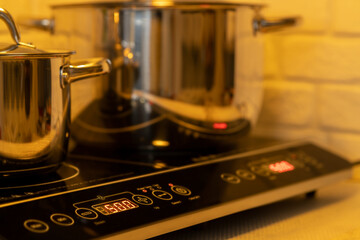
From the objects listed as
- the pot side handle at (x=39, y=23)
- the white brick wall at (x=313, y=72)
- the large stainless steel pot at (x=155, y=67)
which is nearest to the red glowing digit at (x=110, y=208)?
the large stainless steel pot at (x=155, y=67)

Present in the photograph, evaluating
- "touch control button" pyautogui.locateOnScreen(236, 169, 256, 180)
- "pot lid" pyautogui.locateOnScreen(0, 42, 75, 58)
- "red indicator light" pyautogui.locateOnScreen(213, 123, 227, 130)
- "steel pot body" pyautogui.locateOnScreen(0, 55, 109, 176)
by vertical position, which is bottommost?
"touch control button" pyautogui.locateOnScreen(236, 169, 256, 180)

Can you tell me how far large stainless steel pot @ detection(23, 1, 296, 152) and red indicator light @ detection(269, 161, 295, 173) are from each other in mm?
89

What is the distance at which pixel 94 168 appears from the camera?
698 mm

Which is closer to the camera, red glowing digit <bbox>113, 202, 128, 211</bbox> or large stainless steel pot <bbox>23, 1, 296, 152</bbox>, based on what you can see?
red glowing digit <bbox>113, 202, 128, 211</bbox>

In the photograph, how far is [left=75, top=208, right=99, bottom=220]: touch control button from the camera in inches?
20.8

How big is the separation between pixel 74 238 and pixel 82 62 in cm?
21

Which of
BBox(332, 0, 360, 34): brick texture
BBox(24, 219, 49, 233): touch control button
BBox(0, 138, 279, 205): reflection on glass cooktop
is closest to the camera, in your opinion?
BBox(24, 219, 49, 233): touch control button

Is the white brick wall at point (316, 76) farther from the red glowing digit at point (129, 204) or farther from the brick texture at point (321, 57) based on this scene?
the red glowing digit at point (129, 204)

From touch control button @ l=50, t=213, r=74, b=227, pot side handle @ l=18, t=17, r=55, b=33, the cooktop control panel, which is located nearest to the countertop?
the cooktop control panel

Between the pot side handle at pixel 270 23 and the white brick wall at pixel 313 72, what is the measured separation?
0.19 metres

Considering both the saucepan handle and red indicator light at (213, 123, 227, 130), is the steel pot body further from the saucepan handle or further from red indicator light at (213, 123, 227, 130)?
red indicator light at (213, 123, 227, 130)

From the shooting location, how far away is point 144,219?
549mm

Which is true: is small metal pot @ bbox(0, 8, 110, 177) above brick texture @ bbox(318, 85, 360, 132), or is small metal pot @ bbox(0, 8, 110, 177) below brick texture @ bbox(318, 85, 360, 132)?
above

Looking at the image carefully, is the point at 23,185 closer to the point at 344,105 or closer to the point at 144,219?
the point at 144,219
